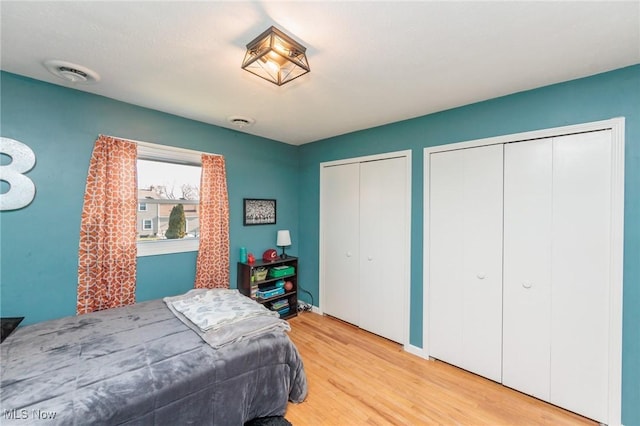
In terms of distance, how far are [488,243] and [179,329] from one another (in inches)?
103

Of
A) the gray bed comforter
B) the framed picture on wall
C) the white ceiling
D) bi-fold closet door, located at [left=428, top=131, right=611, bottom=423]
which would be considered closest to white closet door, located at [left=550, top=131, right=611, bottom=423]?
bi-fold closet door, located at [left=428, top=131, right=611, bottom=423]

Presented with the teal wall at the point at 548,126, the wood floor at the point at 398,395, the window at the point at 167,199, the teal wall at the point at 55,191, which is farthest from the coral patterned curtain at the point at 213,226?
the teal wall at the point at 548,126

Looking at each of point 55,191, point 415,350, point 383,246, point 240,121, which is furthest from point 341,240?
point 55,191

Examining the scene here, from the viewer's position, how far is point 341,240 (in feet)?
11.2

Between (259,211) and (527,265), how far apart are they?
290 centimetres

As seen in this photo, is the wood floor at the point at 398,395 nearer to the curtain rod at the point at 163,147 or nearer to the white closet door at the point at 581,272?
the white closet door at the point at 581,272

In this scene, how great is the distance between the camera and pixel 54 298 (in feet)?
6.79

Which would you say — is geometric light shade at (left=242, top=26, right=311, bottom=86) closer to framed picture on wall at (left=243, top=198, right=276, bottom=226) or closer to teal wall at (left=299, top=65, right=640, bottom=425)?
teal wall at (left=299, top=65, right=640, bottom=425)

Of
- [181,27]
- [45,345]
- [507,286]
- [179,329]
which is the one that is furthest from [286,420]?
[181,27]

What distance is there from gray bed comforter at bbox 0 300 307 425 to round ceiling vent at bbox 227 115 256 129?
2004 millimetres

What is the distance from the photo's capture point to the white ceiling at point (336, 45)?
4.21 feet

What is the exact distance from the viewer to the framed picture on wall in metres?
3.35

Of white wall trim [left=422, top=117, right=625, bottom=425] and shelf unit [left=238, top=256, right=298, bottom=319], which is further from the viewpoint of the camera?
shelf unit [left=238, top=256, right=298, bottom=319]

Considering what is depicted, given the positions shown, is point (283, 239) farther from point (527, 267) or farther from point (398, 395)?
point (527, 267)
